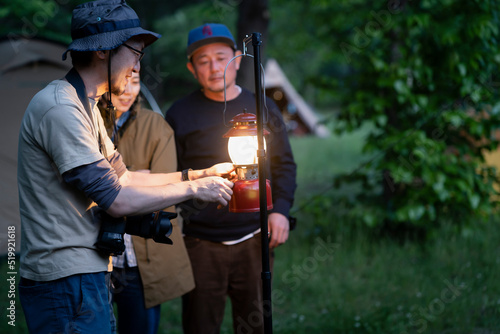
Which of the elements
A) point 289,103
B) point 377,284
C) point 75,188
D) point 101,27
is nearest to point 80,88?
point 101,27

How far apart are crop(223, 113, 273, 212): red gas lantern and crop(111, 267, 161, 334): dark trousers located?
2.64 ft

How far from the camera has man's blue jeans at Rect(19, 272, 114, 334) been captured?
1919 mm

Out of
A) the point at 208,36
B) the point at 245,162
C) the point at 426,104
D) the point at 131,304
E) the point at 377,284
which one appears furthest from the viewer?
the point at 426,104

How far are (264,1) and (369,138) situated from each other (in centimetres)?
231

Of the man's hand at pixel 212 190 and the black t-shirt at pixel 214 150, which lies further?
the black t-shirt at pixel 214 150

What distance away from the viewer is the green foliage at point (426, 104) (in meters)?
4.86

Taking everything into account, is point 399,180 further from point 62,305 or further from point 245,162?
point 62,305

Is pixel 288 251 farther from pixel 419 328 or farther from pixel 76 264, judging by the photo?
pixel 76 264

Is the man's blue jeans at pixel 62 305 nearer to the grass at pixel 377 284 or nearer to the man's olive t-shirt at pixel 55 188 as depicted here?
the man's olive t-shirt at pixel 55 188

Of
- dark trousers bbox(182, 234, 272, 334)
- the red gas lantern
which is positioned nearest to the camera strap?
the red gas lantern

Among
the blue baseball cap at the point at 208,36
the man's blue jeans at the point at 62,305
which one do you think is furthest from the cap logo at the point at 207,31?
Result: the man's blue jeans at the point at 62,305

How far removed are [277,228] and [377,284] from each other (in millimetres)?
2251

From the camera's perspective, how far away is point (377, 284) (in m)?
4.82

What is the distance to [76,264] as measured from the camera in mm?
1917
